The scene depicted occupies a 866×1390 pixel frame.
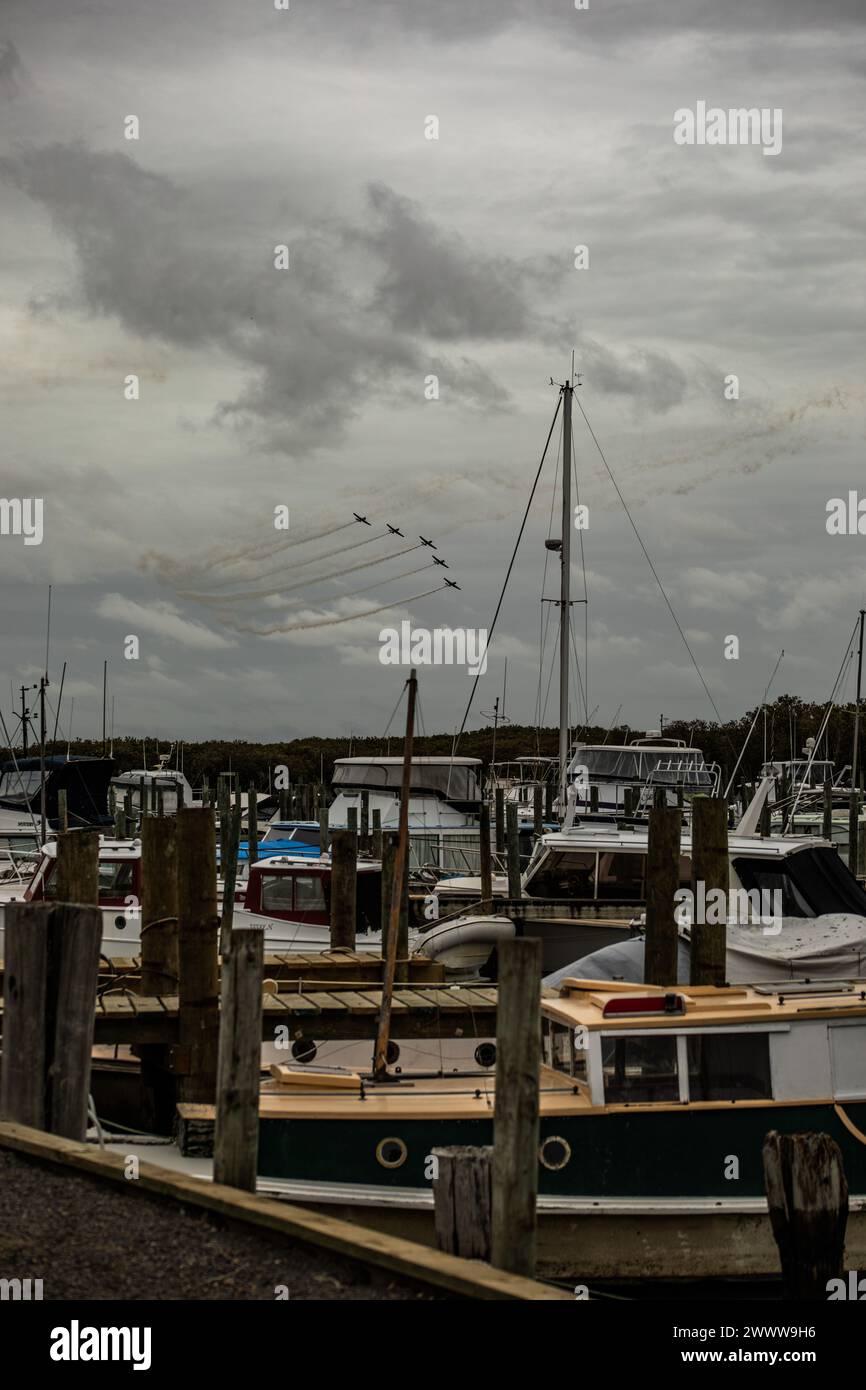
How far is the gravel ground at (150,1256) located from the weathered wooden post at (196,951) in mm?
6036

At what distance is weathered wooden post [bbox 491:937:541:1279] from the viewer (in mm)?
8102

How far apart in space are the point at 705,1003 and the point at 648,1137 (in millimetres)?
1210

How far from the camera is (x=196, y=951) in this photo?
14.5 metres

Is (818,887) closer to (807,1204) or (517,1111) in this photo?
(807,1204)

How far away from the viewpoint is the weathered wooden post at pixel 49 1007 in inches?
365

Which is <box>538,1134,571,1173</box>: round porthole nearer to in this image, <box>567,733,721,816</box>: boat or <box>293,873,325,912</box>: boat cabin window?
<box>293,873,325,912</box>: boat cabin window

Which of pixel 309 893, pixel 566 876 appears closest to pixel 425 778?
pixel 309 893

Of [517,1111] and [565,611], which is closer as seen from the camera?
[517,1111]

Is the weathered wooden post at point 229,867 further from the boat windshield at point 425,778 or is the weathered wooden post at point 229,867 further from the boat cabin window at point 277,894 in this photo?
the boat windshield at point 425,778

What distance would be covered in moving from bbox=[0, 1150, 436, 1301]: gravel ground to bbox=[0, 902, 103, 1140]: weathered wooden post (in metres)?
0.89

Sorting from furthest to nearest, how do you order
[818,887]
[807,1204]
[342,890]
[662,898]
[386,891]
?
[342,890] < [386,891] < [818,887] < [662,898] < [807,1204]

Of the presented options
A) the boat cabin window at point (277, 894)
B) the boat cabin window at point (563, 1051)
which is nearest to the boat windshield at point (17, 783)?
the boat cabin window at point (277, 894)
